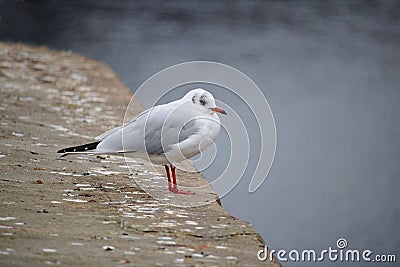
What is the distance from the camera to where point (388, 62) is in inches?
565

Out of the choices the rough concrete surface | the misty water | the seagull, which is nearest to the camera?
the rough concrete surface

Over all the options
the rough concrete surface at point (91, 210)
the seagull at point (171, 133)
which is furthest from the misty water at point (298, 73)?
the seagull at point (171, 133)

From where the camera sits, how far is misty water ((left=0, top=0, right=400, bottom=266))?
7223mm

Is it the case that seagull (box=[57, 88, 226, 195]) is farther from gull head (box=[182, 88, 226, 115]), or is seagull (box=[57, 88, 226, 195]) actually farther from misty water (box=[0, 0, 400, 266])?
misty water (box=[0, 0, 400, 266])

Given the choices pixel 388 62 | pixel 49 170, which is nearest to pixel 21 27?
pixel 388 62

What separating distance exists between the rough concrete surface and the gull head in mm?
495

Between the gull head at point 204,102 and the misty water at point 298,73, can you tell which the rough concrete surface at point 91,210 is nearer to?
the gull head at point 204,102

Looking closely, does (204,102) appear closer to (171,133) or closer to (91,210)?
(171,133)

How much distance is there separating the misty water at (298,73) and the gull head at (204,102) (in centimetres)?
216

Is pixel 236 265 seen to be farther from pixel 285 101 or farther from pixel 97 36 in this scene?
pixel 97 36

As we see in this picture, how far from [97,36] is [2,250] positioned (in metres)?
14.3

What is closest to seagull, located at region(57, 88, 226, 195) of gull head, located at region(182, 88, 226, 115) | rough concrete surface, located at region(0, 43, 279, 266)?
gull head, located at region(182, 88, 226, 115)

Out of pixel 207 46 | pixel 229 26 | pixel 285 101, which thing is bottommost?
pixel 285 101

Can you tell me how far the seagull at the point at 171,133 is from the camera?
443 centimetres
